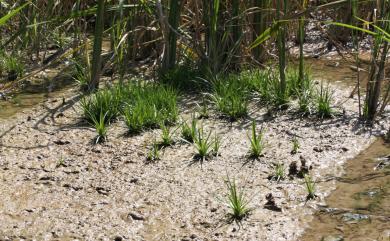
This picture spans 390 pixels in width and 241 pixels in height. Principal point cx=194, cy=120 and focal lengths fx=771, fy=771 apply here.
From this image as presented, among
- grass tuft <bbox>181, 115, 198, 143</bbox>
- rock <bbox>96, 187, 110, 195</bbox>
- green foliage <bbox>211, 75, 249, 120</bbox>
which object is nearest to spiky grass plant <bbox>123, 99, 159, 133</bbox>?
grass tuft <bbox>181, 115, 198, 143</bbox>

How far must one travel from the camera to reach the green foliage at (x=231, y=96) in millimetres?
4605

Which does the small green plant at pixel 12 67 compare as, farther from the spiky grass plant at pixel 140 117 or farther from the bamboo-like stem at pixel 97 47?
the spiky grass plant at pixel 140 117

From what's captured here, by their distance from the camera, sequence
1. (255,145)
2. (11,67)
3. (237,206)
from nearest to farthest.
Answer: (237,206) < (255,145) < (11,67)

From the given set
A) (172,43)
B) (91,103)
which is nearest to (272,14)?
(172,43)

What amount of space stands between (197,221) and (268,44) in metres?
2.19

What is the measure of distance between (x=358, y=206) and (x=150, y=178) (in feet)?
3.41

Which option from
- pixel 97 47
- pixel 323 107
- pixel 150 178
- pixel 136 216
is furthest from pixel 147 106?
pixel 136 216

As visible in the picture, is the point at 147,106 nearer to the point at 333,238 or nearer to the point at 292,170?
the point at 292,170

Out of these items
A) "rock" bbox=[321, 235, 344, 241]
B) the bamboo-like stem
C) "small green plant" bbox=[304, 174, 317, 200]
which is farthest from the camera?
the bamboo-like stem

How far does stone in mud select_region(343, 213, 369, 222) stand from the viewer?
3339 millimetres

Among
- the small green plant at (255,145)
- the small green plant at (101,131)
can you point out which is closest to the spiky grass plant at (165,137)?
the small green plant at (101,131)

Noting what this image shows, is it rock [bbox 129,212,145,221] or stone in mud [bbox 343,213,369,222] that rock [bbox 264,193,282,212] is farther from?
rock [bbox 129,212,145,221]

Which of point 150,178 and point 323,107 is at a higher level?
point 323,107

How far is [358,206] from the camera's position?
137 inches
